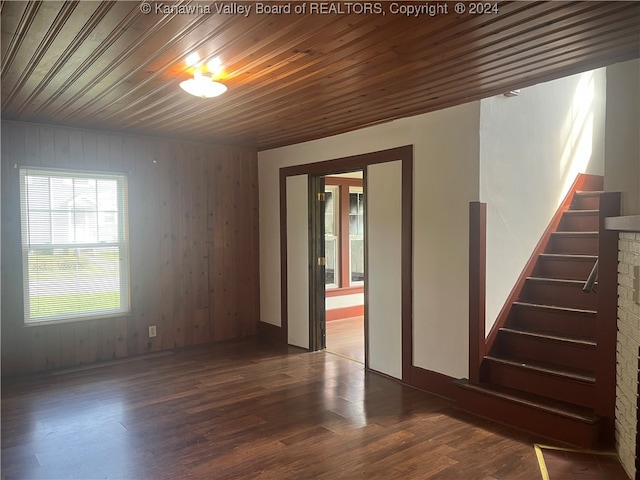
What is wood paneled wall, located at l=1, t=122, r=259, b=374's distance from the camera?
4527 millimetres

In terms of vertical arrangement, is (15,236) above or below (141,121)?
below

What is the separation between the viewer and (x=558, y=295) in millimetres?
4125

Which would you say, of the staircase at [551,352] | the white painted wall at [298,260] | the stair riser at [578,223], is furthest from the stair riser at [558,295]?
the white painted wall at [298,260]

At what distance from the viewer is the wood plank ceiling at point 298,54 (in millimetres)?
2244

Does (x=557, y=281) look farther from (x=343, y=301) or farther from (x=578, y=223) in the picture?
(x=343, y=301)

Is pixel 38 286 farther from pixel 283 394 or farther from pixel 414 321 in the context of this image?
pixel 414 321

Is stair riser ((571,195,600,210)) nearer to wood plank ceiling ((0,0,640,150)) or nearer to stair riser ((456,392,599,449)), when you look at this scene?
wood plank ceiling ((0,0,640,150))

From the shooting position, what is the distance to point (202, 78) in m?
3.04

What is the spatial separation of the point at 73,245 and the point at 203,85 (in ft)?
8.67

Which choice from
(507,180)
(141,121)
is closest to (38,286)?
(141,121)

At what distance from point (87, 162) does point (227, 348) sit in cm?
251

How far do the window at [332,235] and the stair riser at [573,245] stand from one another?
344 cm

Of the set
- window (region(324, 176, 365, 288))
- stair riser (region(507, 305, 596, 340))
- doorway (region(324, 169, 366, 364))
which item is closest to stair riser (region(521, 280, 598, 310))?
stair riser (region(507, 305, 596, 340))

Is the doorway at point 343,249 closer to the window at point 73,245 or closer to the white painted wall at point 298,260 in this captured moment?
the white painted wall at point 298,260
